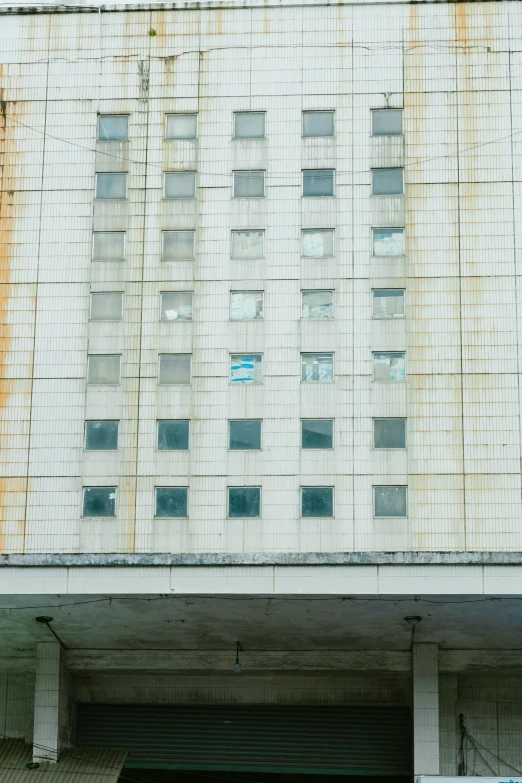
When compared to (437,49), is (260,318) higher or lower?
lower

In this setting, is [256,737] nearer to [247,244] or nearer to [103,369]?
[103,369]

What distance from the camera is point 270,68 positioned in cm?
4341

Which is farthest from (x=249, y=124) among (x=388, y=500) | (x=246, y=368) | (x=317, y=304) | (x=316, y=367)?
(x=388, y=500)

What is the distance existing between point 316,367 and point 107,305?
6399 mm

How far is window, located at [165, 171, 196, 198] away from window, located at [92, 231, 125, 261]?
1.93 meters

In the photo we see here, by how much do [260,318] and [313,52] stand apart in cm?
839

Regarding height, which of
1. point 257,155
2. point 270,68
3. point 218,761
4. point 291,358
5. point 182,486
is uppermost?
point 270,68

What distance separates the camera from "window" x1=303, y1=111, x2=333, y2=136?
43.0 metres

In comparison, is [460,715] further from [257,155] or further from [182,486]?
[257,155]

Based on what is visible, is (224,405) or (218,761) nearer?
(224,405)

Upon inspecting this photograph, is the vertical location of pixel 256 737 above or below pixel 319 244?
below

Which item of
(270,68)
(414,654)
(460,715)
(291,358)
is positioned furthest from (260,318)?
(460,715)

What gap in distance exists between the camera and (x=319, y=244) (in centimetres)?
4212

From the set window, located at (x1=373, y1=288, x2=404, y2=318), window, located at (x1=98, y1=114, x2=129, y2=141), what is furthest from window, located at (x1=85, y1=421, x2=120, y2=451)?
window, located at (x1=98, y1=114, x2=129, y2=141)
